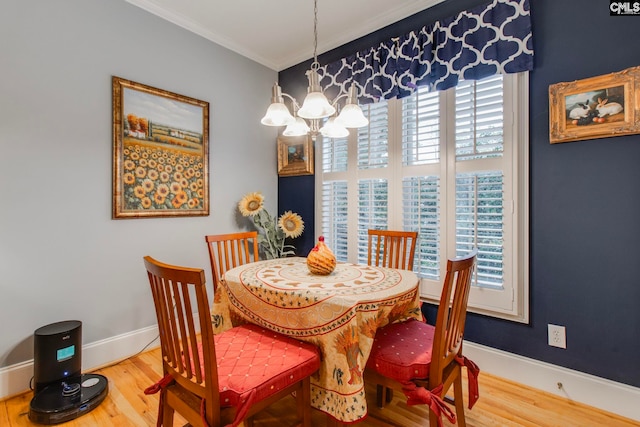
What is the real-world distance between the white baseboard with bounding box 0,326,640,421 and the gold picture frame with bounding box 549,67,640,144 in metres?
1.39

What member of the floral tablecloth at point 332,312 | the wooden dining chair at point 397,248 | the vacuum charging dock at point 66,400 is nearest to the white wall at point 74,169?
the vacuum charging dock at point 66,400

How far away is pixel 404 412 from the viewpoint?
1777 millimetres

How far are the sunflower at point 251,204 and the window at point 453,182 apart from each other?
84 cm

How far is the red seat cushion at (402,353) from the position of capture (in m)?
1.36

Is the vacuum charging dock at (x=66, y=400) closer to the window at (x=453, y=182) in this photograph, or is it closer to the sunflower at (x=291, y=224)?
the sunflower at (x=291, y=224)

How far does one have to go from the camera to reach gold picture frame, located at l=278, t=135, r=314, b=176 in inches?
129

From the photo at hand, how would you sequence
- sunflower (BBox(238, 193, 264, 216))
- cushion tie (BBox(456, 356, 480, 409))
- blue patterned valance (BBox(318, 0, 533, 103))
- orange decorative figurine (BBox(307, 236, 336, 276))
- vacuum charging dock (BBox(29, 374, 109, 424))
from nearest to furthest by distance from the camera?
1. cushion tie (BBox(456, 356, 480, 409))
2. vacuum charging dock (BBox(29, 374, 109, 424))
3. orange decorative figurine (BBox(307, 236, 336, 276))
4. blue patterned valance (BBox(318, 0, 533, 103))
5. sunflower (BBox(238, 193, 264, 216))

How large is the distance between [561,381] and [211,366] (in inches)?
80.9

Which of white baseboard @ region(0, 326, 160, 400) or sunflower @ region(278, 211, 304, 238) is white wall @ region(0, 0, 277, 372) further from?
sunflower @ region(278, 211, 304, 238)

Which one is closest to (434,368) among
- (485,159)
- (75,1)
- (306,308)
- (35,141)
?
(306,308)

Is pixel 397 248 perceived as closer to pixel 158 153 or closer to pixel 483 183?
pixel 483 183

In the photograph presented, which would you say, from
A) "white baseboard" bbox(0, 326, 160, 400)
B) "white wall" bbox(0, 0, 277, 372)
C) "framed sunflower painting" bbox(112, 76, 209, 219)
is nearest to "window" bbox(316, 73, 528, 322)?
"framed sunflower painting" bbox(112, 76, 209, 219)

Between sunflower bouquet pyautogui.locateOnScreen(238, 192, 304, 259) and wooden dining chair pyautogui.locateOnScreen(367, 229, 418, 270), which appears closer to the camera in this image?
wooden dining chair pyautogui.locateOnScreen(367, 229, 418, 270)

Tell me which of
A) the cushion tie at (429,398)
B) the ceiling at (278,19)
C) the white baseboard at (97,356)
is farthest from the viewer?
the ceiling at (278,19)
